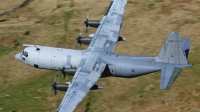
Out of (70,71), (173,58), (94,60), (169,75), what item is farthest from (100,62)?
(173,58)

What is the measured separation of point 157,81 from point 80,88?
12290mm

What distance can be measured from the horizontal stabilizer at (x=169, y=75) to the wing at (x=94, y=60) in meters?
7.22

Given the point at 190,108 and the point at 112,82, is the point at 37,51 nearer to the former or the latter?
the point at 112,82

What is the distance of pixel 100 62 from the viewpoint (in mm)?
44156

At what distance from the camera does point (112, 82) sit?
Answer: 47.7 m

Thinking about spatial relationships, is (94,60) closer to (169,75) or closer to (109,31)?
(109,31)

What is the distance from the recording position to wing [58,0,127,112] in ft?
125

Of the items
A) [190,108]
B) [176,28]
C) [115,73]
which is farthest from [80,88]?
[176,28]

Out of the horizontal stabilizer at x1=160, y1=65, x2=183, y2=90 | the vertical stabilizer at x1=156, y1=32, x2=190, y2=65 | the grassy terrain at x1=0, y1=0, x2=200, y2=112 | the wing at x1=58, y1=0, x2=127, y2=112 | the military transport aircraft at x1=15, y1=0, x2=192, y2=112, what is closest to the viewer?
the wing at x1=58, y1=0, x2=127, y2=112

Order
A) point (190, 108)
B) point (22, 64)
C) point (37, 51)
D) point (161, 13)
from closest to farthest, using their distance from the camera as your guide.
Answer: point (190, 108) → point (37, 51) → point (22, 64) → point (161, 13)

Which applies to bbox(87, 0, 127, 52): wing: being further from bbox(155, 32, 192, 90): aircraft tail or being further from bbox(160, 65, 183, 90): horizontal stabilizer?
bbox(160, 65, 183, 90): horizontal stabilizer

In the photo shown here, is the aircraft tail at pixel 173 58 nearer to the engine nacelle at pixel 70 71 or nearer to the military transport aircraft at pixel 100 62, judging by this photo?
the military transport aircraft at pixel 100 62

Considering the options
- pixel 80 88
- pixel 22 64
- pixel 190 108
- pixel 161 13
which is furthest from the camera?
pixel 161 13

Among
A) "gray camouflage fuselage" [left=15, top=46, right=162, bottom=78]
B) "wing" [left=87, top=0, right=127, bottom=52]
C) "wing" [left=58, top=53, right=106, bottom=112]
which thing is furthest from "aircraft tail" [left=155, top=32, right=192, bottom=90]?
"wing" [left=87, top=0, right=127, bottom=52]
